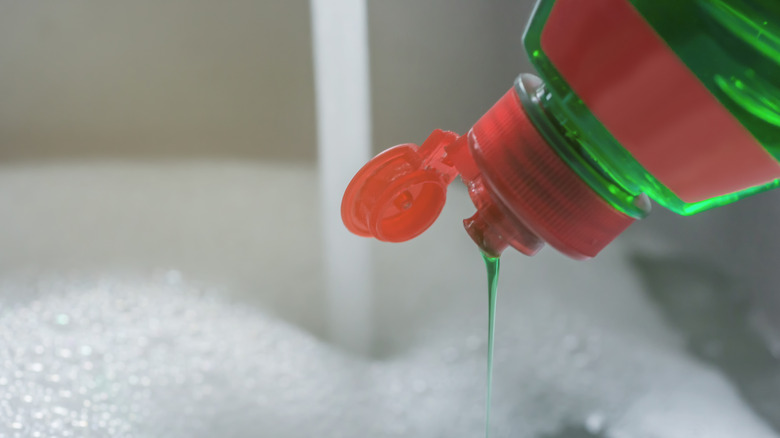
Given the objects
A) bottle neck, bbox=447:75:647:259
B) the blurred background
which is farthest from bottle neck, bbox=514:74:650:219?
the blurred background

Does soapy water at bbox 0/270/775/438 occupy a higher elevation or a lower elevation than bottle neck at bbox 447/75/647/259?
lower

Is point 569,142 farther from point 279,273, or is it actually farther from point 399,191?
point 279,273

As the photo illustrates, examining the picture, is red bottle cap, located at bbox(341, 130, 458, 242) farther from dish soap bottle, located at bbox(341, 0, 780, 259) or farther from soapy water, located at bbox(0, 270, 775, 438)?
soapy water, located at bbox(0, 270, 775, 438)

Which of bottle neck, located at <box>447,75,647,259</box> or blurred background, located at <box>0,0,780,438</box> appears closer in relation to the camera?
bottle neck, located at <box>447,75,647,259</box>

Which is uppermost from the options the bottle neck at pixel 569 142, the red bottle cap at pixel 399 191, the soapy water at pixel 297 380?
the bottle neck at pixel 569 142

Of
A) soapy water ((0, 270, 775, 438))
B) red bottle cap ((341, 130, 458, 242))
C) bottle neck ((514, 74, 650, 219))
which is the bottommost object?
soapy water ((0, 270, 775, 438))

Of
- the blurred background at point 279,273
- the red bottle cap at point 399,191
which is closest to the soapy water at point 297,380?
the blurred background at point 279,273

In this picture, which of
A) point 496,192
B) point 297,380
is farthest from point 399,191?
point 297,380

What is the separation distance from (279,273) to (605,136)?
1.56 feet

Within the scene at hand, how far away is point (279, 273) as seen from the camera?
0.72 meters

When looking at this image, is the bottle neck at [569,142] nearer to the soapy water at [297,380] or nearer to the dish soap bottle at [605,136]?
the dish soap bottle at [605,136]

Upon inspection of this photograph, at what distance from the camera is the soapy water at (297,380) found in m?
0.56

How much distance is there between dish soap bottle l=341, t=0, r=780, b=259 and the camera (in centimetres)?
27

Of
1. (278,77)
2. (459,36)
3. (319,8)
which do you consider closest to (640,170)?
(319,8)
